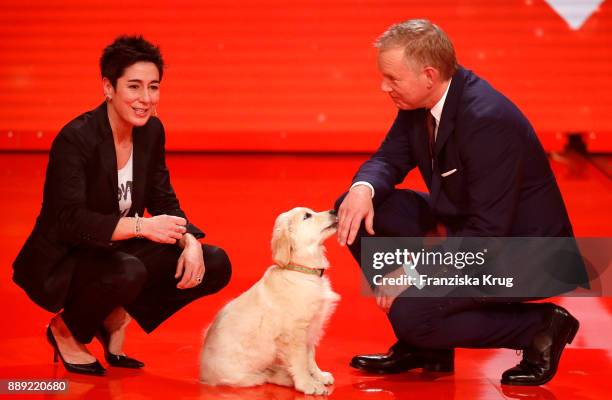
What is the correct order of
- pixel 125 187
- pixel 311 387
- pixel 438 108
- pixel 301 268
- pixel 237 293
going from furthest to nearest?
1. pixel 237 293
2. pixel 125 187
3. pixel 438 108
4. pixel 301 268
5. pixel 311 387

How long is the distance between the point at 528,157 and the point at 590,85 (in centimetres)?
423

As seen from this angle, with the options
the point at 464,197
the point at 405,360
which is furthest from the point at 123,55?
the point at 405,360

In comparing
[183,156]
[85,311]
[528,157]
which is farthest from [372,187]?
[183,156]

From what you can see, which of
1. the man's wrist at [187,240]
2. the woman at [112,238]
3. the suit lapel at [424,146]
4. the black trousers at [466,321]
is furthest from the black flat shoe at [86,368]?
the suit lapel at [424,146]

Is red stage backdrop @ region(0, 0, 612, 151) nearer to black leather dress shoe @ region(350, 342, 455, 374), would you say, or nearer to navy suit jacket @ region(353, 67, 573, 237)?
navy suit jacket @ region(353, 67, 573, 237)

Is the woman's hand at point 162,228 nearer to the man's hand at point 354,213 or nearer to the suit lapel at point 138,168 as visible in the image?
the suit lapel at point 138,168

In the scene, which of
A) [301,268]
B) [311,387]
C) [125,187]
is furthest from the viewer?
[125,187]

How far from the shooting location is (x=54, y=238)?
2.76 metres

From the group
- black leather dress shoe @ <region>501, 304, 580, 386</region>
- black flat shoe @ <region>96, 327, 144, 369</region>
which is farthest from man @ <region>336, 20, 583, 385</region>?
black flat shoe @ <region>96, 327, 144, 369</region>

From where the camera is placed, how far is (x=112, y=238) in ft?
8.88

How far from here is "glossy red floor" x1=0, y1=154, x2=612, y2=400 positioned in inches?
103

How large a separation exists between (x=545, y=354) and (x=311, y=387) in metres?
0.70

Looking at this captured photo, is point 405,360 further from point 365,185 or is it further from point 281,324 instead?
point 365,185

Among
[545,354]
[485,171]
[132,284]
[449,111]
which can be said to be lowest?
[545,354]
